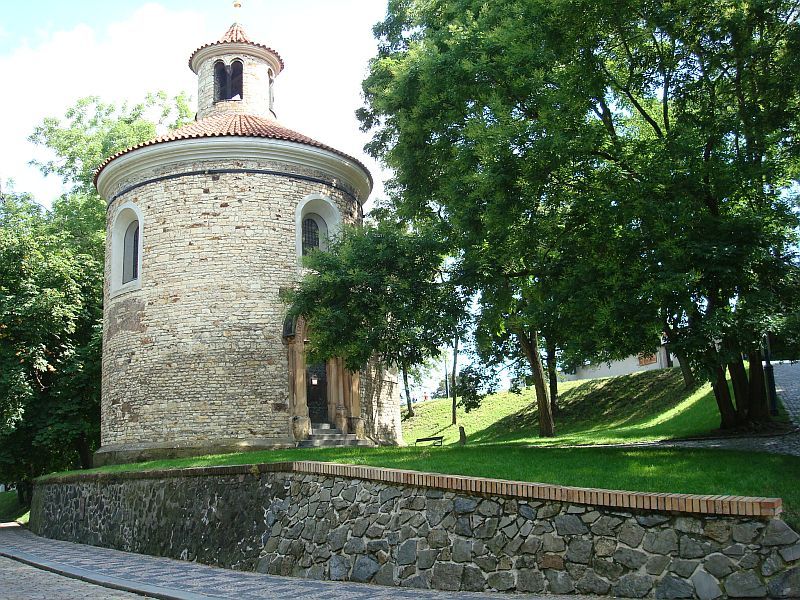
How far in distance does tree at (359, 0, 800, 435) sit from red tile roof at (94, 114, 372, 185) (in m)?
5.76

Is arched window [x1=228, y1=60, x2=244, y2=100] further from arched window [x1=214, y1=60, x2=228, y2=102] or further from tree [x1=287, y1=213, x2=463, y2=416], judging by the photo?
tree [x1=287, y1=213, x2=463, y2=416]

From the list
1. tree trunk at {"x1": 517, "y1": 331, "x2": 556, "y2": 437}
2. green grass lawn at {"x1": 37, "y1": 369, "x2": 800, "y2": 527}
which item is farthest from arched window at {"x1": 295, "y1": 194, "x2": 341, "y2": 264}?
green grass lawn at {"x1": 37, "y1": 369, "x2": 800, "y2": 527}

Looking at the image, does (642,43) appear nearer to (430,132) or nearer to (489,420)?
(430,132)

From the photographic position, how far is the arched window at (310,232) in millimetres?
21772

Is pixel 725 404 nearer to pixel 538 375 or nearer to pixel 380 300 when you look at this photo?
pixel 538 375

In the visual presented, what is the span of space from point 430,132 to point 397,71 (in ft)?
5.94

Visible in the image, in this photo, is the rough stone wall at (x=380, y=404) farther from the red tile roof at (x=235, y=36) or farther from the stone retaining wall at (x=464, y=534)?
the red tile roof at (x=235, y=36)

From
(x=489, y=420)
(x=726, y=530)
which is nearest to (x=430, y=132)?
(x=726, y=530)

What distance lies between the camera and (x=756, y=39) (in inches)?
520

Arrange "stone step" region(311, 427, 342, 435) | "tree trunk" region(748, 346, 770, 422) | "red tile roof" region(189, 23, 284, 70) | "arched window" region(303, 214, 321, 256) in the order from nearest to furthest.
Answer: "tree trunk" region(748, 346, 770, 422), "stone step" region(311, 427, 342, 435), "arched window" region(303, 214, 321, 256), "red tile roof" region(189, 23, 284, 70)

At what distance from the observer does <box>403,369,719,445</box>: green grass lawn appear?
23141 millimetres

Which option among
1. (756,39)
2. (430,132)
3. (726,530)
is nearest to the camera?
(726,530)

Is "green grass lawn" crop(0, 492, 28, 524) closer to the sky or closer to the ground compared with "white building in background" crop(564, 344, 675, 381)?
closer to the ground

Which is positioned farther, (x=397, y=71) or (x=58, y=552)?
(x=397, y=71)
